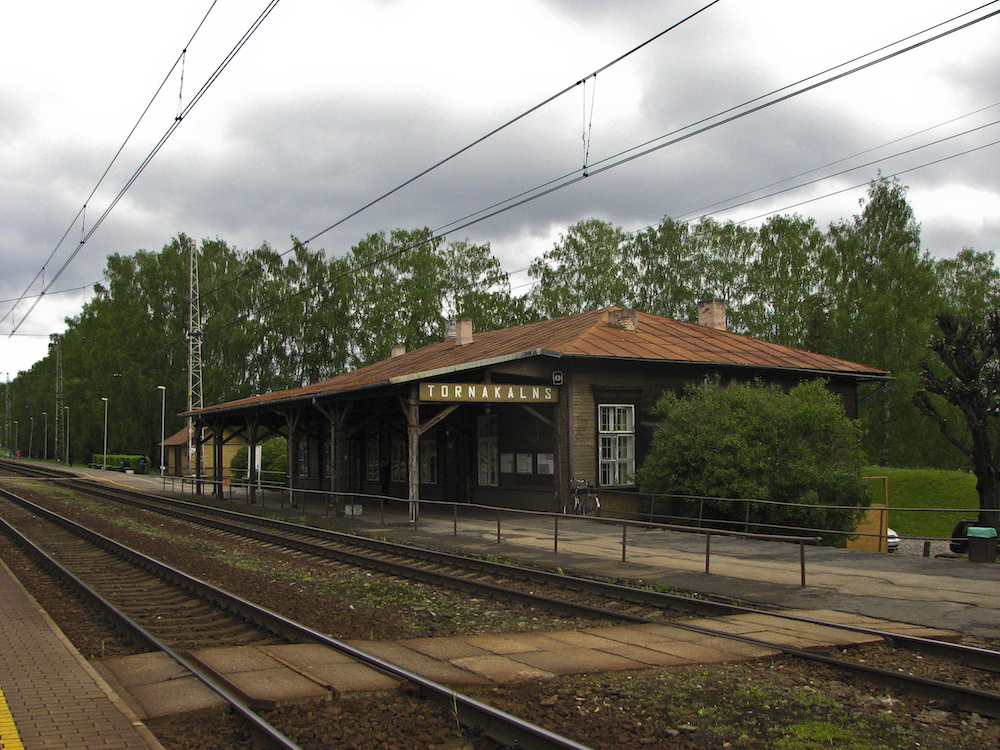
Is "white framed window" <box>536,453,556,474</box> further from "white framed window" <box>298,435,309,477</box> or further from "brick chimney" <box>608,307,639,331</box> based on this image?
"white framed window" <box>298,435,309,477</box>

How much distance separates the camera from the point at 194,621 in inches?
380

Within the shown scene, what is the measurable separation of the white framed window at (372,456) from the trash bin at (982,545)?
66.8ft

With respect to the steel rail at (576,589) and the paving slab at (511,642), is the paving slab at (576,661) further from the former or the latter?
the steel rail at (576,589)

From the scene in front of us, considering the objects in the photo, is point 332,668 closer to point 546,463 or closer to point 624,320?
point 546,463

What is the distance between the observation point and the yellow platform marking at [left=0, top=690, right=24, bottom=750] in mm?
5082

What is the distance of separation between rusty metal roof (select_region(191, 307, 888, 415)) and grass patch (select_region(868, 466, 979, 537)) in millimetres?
6934

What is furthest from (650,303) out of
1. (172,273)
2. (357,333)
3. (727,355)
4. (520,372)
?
(172,273)

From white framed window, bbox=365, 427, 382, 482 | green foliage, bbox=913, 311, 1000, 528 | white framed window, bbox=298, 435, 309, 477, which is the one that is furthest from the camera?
white framed window, bbox=298, 435, 309, 477

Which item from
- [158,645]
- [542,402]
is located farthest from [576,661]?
[542,402]

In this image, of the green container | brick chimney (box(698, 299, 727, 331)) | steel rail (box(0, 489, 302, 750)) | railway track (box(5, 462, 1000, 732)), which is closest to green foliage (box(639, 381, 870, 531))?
the green container

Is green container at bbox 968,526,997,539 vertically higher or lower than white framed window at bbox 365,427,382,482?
lower

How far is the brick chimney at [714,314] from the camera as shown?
100 feet

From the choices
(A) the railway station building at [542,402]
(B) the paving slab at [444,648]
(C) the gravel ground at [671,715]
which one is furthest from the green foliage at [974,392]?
(B) the paving slab at [444,648]

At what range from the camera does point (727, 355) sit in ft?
81.7
